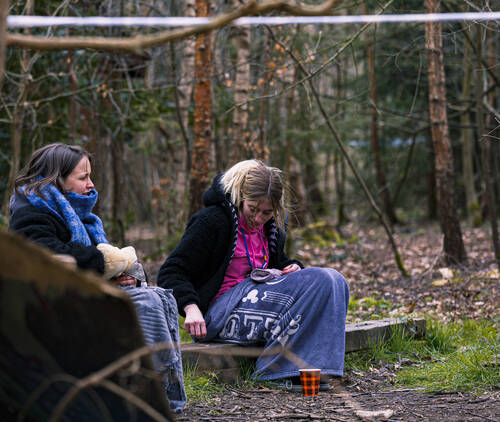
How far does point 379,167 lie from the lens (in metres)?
14.1

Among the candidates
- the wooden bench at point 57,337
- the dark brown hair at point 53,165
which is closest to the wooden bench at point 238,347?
the dark brown hair at point 53,165

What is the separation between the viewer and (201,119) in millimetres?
6945

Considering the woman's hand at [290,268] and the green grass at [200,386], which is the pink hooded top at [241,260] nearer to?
the woman's hand at [290,268]

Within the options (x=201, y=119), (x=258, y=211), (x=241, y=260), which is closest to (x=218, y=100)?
(x=201, y=119)

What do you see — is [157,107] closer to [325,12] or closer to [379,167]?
[379,167]

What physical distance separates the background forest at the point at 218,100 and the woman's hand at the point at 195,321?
3.22ft

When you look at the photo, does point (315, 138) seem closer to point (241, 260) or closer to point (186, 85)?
Answer: point (186, 85)

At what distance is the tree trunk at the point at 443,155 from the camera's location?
308 inches

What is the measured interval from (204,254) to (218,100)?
24.0 feet

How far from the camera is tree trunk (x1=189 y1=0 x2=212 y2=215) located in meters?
6.95

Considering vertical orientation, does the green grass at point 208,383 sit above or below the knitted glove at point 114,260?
below

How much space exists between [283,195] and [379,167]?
10.6 m

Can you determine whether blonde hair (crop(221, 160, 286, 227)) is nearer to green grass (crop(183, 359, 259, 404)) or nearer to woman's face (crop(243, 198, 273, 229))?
woman's face (crop(243, 198, 273, 229))

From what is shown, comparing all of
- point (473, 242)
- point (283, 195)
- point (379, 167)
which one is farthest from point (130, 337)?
point (379, 167)
